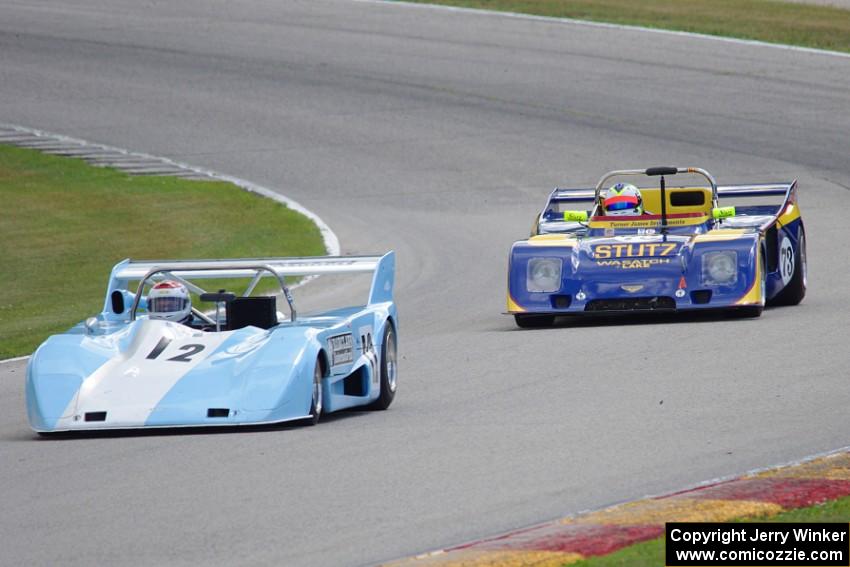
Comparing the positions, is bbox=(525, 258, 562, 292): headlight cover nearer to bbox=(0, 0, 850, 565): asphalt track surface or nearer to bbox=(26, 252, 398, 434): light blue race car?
bbox=(0, 0, 850, 565): asphalt track surface

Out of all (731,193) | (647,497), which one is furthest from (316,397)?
(731,193)

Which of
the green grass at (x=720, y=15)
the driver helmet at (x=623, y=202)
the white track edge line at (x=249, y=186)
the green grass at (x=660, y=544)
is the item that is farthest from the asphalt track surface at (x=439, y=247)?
the driver helmet at (x=623, y=202)

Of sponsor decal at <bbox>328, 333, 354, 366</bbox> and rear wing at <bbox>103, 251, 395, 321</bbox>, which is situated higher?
rear wing at <bbox>103, 251, 395, 321</bbox>

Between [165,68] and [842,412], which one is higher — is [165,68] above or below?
above

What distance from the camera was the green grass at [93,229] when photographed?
17.4 meters

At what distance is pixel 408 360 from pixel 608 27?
72.2ft

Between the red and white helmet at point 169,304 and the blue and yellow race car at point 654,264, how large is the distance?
14.9 ft

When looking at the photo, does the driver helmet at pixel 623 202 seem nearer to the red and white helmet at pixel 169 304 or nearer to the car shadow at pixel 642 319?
the car shadow at pixel 642 319

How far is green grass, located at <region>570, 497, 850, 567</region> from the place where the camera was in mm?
6016

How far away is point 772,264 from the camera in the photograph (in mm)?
14641

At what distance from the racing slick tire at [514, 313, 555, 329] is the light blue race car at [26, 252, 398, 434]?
392cm

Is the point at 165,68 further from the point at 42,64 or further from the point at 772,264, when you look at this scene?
the point at 772,264

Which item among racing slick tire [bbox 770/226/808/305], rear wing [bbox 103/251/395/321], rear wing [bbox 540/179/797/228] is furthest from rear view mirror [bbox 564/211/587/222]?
rear wing [bbox 103/251/395/321]

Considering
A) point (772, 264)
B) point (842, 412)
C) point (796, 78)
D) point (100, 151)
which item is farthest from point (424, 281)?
point (796, 78)
